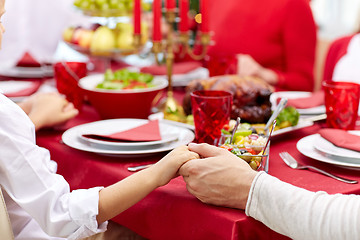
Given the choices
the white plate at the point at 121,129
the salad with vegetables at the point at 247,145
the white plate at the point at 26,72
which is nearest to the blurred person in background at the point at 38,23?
the white plate at the point at 26,72

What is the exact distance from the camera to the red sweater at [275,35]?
7.84 ft

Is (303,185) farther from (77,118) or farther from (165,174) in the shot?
(77,118)

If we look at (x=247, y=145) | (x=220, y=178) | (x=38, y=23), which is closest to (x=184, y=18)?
(x=247, y=145)

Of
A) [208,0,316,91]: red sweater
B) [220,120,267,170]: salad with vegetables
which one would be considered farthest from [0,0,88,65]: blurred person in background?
[220,120,267,170]: salad with vegetables

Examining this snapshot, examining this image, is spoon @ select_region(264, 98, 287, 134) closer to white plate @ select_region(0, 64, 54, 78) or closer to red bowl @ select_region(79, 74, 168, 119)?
red bowl @ select_region(79, 74, 168, 119)

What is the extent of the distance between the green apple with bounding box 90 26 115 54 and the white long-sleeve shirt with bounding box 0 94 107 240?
3.31 ft

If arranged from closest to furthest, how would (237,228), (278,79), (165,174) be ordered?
(237,228) → (165,174) → (278,79)

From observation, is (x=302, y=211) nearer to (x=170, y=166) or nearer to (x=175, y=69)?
(x=170, y=166)

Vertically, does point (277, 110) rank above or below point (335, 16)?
below

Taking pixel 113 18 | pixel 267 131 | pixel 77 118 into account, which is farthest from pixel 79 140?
pixel 113 18

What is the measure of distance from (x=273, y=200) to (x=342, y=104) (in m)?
0.55

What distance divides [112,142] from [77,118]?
441 millimetres

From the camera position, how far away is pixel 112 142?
1.15 metres

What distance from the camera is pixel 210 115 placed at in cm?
116
